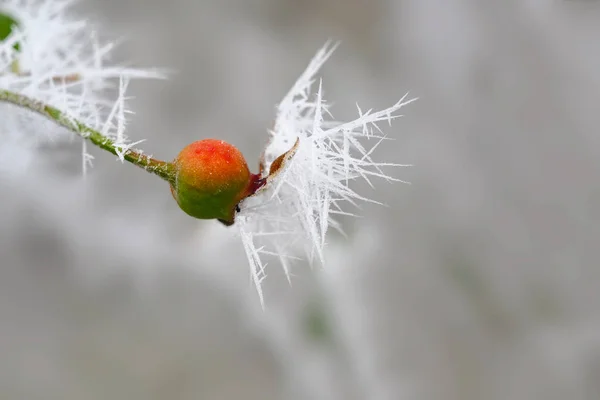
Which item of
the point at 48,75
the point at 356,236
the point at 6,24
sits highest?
the point at 356,236

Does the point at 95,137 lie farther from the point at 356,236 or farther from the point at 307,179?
the point at 356,236

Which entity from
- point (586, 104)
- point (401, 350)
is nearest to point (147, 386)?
point (401, 350)

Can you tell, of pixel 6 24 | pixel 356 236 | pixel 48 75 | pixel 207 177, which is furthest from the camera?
pixel 356 236

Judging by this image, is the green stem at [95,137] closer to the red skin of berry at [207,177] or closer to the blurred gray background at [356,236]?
the red skin of berry at [207,177]

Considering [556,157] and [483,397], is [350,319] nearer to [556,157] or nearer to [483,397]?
[483,397]

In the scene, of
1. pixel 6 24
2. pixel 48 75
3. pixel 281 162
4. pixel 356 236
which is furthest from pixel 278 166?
pixel 356 236

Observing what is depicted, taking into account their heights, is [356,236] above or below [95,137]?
above

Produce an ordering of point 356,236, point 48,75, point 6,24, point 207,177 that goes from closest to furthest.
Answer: point 207,177 → point 48,75 → point 6,24 → point 356,236

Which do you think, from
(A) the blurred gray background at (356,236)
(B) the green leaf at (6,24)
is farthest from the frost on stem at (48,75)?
(A) the blurred gray background at (356,236)
